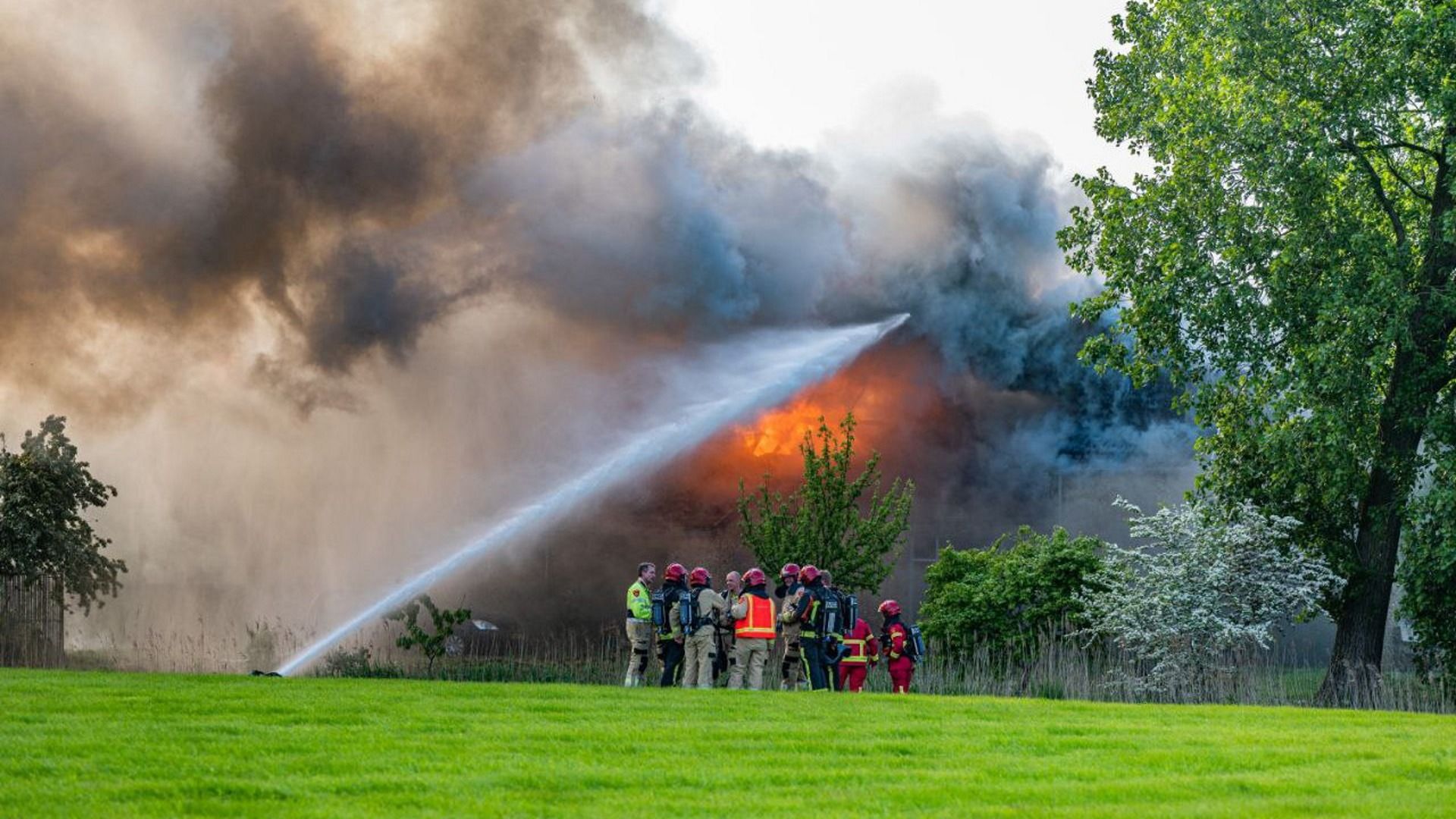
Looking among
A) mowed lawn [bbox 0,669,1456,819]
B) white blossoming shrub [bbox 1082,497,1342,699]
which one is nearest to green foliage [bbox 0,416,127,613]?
mowed lawn [bbox 0,669,1456,819]

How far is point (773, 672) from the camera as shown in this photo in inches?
1024

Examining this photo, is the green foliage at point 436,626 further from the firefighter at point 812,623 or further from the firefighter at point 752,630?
the firefighter at point 812,623

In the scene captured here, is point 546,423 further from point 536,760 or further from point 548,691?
point 536,760

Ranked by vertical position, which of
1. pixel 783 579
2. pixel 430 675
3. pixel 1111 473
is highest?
pixel 1111 473

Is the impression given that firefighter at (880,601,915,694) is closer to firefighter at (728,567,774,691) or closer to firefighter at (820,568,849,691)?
firefighter at (820,568,849,691)

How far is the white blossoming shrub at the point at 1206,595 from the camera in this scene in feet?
78.6

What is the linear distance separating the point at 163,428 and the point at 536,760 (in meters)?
30.5

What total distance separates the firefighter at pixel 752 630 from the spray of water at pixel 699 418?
6905mm

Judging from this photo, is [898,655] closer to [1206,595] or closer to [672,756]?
[1206,595]

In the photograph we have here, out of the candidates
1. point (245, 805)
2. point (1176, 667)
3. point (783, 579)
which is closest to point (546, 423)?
point (783, 579)

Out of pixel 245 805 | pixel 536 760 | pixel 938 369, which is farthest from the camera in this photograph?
pixel 938 369

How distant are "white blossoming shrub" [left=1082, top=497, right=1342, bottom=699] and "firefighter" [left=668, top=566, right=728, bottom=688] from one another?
641 cm

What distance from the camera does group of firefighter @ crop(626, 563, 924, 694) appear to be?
22562mm

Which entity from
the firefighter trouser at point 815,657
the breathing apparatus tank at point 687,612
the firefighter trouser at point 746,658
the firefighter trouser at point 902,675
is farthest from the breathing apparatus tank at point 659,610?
the firefighter trouser at point 902,675
